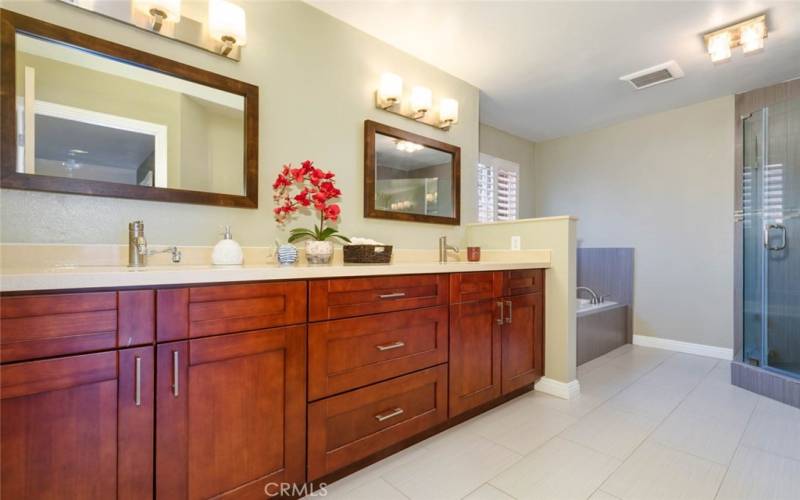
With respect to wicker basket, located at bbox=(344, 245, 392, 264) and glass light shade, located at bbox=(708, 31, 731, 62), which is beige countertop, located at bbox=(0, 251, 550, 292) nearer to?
wicker basket, located at bbox=(344, 245, 392, 264)

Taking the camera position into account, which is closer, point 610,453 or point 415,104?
point 610,453

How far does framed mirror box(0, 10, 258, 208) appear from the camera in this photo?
4.26 feet

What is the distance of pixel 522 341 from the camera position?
2.34 meters

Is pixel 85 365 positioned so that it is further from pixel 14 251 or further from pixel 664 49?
pixel 664 49

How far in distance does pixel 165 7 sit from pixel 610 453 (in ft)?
9.54

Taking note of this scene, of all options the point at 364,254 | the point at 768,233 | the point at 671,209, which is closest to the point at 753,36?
the point at 768,233

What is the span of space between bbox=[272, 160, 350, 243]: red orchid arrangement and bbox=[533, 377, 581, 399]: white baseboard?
179 cm

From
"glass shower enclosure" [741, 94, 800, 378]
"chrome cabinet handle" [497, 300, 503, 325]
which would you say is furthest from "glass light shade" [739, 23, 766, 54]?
"chrome cabinet handle" [497, 300, 503, 325]

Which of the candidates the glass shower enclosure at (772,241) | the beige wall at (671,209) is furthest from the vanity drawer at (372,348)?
the beige wall at (671,209)

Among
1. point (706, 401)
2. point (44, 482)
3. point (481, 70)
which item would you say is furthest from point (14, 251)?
point (706, 401)

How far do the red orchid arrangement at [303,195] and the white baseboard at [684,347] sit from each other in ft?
11.7

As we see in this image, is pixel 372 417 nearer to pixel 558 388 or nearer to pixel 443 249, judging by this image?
pixel 443 249

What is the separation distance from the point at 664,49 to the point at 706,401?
242cm

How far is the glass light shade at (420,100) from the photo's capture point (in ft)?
8.21
